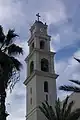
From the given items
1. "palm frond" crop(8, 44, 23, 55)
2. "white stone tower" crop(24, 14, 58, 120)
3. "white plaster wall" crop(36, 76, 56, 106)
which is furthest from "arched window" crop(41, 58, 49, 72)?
"palm frond" crop(8, 44, 23, 55)

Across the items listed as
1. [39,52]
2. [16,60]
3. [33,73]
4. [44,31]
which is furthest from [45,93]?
[16,60]

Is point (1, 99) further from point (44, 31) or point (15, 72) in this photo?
point (44, 31)

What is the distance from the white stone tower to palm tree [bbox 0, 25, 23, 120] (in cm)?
3061

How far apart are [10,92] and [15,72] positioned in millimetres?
1628

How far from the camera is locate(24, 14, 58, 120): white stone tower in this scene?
53.3 metres

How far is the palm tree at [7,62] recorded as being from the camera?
1916cm

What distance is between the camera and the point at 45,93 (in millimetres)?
54250

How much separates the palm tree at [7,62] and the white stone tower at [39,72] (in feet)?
100

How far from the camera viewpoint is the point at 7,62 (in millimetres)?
19938

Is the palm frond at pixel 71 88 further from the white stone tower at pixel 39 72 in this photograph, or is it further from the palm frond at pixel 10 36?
the white stone tower at pixel 39 72

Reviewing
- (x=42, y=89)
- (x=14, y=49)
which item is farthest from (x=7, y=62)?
(x=42, y=89)

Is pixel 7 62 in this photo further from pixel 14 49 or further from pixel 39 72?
pixel 39 72

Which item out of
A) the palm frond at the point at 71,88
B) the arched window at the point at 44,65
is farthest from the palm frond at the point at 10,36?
the arched window at the point at 44,65

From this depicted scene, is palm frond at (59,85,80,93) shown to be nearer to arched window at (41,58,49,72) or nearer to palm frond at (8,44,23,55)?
palm frond at (8,44,23,55)
